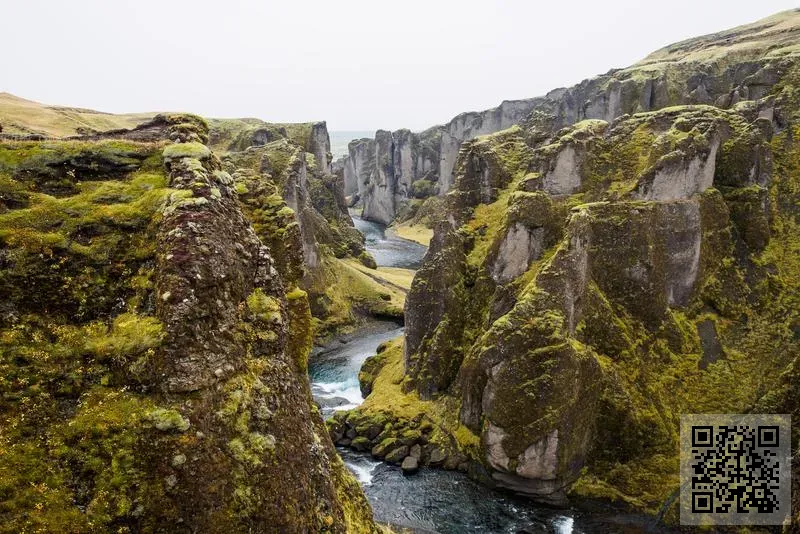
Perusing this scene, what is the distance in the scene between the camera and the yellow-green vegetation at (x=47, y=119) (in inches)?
1270

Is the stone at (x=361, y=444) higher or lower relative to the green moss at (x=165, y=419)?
lower

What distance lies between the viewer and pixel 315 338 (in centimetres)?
7594

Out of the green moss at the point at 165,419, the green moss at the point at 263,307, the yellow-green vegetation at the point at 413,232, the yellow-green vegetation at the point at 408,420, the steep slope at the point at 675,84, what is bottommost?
the yellow-green vegetation at the point at 408,420

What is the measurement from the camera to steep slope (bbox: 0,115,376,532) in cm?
1327

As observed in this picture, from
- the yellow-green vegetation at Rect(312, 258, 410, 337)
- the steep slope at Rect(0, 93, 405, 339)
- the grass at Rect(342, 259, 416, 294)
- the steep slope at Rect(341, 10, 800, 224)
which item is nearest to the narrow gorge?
the yellow-green vegetation at Rect(312, 258, 410, 337)

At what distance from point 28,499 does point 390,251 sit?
442 feet

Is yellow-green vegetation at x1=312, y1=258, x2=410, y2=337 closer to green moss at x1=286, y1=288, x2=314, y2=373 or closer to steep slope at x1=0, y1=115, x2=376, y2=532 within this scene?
green moss at x1=286, y1=288, x2=314, y2=373

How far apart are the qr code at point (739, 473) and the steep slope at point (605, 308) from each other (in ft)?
3.90

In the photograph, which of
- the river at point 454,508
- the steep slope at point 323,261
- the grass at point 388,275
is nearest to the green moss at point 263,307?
the river at point 454,508

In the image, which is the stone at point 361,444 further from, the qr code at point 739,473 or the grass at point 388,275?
the grass at point 388,275

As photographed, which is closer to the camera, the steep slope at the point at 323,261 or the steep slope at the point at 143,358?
the steep slope at the point at 143,358

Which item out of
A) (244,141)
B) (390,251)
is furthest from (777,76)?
(244,141)

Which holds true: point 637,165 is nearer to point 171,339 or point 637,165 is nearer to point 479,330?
point 479,330

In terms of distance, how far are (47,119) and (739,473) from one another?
88.3m
